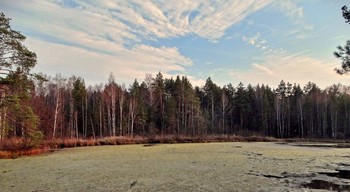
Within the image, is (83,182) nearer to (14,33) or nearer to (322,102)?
(14,33)

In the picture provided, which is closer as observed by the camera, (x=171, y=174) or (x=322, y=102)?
(x=171, y=174)

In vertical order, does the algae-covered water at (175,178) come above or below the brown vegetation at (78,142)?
above

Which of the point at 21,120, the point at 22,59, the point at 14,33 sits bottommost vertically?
the point at 21,120

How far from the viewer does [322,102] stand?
4231cm

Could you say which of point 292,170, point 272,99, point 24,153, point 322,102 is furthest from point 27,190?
point 272,99

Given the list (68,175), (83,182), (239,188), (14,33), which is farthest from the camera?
(14,33)

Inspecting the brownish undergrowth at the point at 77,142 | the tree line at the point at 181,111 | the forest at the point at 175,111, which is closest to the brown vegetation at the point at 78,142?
the brownish undergrowth at the point at 77,142

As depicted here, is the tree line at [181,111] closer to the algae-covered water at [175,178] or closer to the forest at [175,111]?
the forest at [175,111]

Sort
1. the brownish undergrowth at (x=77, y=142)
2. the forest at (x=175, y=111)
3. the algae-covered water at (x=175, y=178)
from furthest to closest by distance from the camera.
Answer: the forest at (x=175, y=111), the brownish undergrowth at (x=77, y=142), the algae-covered water at (x=175, y=178)

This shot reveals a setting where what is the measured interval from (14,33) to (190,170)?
32.9 feet

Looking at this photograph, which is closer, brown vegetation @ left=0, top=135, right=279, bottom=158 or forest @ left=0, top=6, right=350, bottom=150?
brown vegetation @ left=0, top=135, right=279, bottom=158

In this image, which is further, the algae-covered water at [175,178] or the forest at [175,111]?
the forest at [175,111]

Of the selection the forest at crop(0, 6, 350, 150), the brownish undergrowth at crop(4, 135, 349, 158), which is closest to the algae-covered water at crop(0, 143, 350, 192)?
the brownish undergrowth at crop(4, 135, 349, 158)

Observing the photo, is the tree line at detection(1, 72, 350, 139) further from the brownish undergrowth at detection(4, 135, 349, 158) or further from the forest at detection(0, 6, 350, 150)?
the brownish undergrowth at detection(4, 135, 349, 158)
